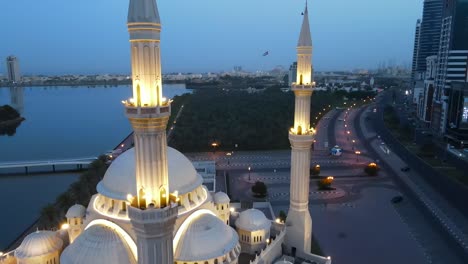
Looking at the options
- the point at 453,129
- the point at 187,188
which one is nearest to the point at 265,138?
the point at 453,129

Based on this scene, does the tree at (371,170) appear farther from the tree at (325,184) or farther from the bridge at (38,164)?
the bridge at (38,164)

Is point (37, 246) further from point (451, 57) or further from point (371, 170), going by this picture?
point (451, 57)

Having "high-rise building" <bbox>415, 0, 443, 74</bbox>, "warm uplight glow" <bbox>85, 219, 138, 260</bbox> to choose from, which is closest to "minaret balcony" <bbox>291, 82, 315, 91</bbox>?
"warm uplight glow" <bbox>85, 219, 138, 260</bbox>

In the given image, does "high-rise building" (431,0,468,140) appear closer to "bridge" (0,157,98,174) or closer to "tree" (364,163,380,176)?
"tree" (364,163,380,176)

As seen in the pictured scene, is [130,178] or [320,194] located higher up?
[130,178]

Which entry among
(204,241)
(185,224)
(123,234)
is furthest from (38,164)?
(204,241)

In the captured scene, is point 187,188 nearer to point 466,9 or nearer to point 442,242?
point 442,242

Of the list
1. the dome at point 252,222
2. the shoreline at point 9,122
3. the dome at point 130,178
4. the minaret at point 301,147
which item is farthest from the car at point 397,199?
the shoreline at point 9,122
